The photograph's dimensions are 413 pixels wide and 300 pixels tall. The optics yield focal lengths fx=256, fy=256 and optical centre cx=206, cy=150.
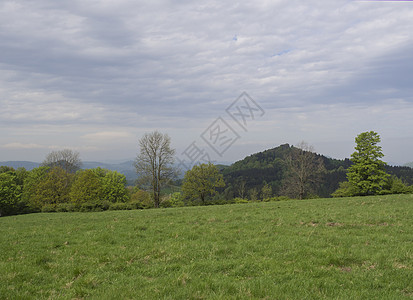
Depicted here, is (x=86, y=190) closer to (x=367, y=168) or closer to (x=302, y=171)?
(x=302, y=171)

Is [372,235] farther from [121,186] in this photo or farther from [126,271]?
[121,186]

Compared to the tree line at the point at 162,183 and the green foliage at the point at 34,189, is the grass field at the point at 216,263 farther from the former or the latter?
the green foliage at the point at 34,189

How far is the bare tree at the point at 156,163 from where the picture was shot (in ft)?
182

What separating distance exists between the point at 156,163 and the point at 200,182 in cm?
1263

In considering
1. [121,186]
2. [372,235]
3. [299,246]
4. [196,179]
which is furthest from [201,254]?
[121,186]

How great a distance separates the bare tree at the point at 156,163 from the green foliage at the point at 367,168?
3868cm

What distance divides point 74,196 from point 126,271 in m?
58.2

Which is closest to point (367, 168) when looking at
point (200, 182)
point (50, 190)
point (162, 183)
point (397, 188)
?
point (397, 188)

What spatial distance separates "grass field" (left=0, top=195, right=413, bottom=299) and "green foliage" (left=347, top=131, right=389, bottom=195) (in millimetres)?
43371

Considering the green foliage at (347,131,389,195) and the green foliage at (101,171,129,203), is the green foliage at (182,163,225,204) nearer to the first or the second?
the green foliage at (101,171,129,203)

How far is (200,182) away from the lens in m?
63.0

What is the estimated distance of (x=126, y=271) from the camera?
336 inches

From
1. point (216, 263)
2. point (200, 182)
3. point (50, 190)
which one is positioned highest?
point (200, 182)

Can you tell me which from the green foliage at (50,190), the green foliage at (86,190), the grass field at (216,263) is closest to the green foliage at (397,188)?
the grass field at (216,263)
